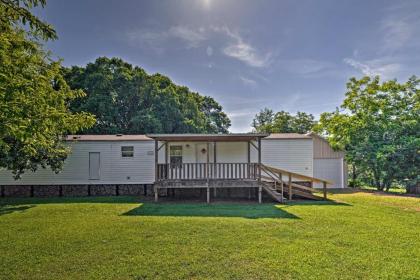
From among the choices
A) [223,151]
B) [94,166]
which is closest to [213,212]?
[223,151]

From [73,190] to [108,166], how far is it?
2155 millimetres

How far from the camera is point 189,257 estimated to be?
4023 millimetres

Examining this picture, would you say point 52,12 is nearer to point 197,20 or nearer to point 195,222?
point 197,20

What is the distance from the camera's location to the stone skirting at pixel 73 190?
12391 millimetres

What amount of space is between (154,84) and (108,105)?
4.43m

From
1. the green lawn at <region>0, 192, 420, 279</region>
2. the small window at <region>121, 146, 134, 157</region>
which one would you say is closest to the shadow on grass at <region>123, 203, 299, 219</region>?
the green lawn at <region>0, 192, 420, 279</region>

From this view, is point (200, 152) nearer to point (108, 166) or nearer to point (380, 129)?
point (108, 166)

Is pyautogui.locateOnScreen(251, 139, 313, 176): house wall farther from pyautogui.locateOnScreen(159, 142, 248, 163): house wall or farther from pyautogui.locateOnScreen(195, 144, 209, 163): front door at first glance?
pyautogui.locateOnScreen(195, 144, 209, 163): front door

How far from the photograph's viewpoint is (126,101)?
21891 millimetres

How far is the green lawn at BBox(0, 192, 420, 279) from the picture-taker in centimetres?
353

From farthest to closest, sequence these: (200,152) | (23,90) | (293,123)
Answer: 1. (293,123)
2. (200,152)
3. (23,90)

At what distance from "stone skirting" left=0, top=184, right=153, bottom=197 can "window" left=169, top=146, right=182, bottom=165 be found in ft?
6.10

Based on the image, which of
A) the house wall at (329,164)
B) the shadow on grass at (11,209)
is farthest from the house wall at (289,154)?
the shadow on grass at (11,209)

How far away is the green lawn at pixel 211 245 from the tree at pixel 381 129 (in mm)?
6830
